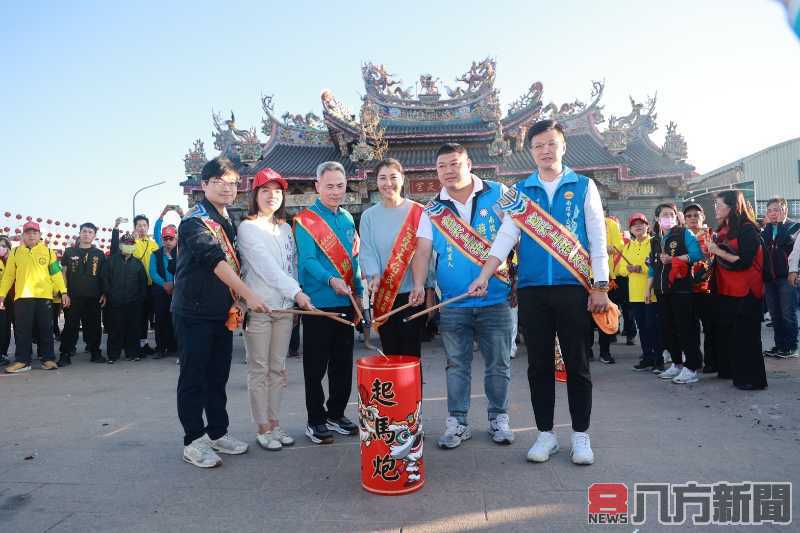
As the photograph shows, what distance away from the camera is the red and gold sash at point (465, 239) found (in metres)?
3.46

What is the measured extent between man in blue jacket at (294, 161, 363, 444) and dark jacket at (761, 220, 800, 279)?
536 centimetres

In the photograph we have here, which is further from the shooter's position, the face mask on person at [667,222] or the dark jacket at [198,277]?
the face mask on person at [667,222]

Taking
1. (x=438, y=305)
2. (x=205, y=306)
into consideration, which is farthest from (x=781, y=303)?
(x=205, y=306)

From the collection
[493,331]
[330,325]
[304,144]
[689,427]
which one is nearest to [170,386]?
[330,325]

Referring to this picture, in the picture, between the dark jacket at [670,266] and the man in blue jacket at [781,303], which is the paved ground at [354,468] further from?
the man in blue jacket at [781,303]

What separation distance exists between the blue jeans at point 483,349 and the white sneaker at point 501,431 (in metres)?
0.04

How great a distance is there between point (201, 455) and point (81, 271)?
19.2 feet

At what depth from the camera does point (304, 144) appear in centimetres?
2041

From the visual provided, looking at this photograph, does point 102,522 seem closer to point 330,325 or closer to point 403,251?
point 330,325

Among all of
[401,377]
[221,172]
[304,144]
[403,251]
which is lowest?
[401,377]

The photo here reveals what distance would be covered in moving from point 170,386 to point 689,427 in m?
5.32

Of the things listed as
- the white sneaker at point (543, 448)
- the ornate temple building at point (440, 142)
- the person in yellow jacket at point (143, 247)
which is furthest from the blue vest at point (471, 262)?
the ornate temple building at point (440, 142)

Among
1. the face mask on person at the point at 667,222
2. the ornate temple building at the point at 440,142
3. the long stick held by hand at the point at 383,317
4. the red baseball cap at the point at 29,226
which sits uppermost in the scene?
the ornate temple building at the point at 440,142

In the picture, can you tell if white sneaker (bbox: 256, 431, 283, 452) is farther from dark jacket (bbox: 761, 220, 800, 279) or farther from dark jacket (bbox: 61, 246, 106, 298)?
dark jacket (bbox: 761, 220, 800, 279)
